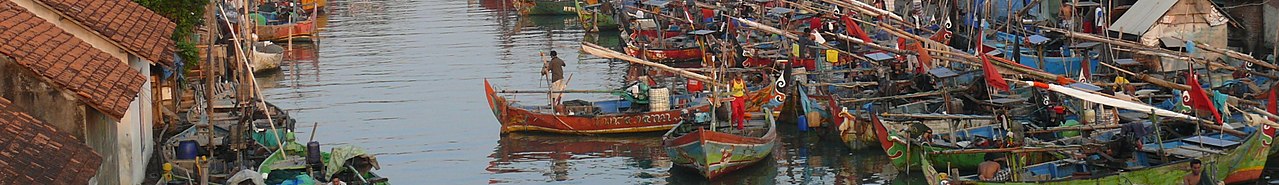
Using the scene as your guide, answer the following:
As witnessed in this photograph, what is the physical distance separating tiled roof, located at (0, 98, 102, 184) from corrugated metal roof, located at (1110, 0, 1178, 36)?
94.6 feet

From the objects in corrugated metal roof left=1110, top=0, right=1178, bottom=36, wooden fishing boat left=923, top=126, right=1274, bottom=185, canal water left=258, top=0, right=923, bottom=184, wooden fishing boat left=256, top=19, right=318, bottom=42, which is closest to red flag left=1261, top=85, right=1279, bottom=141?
wooden fishing boat left=923, top=126, right=1274, bottom=185

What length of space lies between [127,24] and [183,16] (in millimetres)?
7335

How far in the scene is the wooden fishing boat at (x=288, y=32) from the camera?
211ft

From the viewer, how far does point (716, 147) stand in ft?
108

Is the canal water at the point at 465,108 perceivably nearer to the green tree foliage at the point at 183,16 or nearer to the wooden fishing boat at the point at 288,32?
the wooden fishing boat at the point at 288,32

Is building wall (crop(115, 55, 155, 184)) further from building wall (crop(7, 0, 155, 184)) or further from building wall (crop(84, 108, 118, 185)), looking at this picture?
building wall (crop(84, 108, 118, 185))

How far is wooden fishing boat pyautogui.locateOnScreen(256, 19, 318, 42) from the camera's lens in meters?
64.2

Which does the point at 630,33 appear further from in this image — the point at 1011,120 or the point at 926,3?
the point at 1011,120


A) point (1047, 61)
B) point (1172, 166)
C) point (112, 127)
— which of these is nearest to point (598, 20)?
point (1047, 61)

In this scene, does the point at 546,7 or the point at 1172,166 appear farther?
the point at 546,7

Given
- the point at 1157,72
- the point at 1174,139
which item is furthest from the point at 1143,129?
the point at 1157,72

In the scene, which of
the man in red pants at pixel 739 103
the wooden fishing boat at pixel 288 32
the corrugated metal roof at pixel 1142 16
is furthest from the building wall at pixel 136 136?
the wooden fishing boat at pixel 288 32

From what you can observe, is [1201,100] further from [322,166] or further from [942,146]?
[322,166]

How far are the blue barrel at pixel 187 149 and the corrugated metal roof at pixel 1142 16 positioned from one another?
63.5 feet
